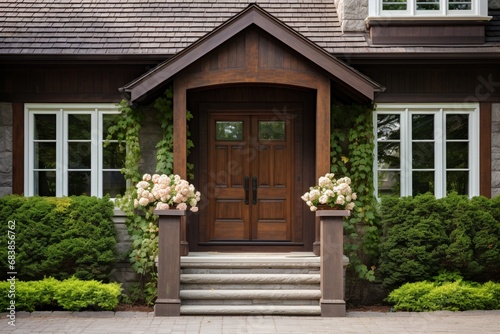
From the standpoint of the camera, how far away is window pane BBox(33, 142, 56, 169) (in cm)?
1051

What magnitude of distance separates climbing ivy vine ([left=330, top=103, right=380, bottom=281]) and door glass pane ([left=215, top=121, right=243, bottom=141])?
5.14ft

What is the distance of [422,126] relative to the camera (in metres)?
10.5

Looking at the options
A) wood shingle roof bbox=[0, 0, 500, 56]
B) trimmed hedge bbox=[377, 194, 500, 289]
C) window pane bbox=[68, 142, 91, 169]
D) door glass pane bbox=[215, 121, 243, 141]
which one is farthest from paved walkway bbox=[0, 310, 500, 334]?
wood shingle roof bbox=[0, 0, 500, 56]

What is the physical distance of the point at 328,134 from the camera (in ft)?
31.1

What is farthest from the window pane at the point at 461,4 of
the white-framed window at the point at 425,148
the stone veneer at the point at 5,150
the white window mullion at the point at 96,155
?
the stone veneer at the point at 5,150

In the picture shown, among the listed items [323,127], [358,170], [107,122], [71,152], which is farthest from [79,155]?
[358,170]

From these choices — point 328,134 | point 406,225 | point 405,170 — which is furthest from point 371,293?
point 328,134

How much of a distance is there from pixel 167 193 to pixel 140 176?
1.47 m

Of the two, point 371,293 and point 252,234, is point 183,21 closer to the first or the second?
point 252,234

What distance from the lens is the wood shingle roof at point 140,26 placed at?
1027cm

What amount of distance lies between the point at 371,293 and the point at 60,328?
4.84 m

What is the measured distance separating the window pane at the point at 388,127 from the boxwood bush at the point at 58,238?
4597mm

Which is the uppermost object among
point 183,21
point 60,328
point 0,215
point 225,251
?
point 183,21

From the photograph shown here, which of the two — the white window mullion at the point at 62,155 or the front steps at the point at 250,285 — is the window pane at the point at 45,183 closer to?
the white window mullion at the point at 62,155
